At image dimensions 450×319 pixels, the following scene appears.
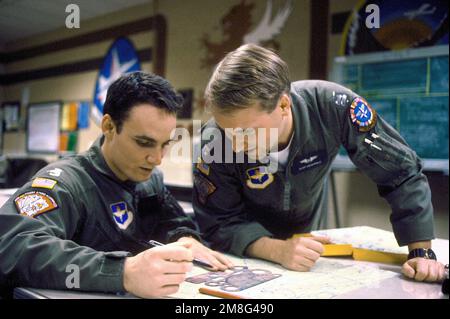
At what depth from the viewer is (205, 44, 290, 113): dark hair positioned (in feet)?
3.03

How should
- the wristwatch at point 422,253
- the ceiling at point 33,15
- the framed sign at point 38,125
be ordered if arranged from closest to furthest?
the ceiling at point 33,15, the wristwatch at point 422,253, the framed sign at point 38,125

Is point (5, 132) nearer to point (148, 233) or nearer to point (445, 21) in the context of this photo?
point (148, 233)

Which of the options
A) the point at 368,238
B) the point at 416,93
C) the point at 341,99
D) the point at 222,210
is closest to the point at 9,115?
the point at 222,210

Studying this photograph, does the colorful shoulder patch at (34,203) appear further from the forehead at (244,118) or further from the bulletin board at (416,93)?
the bulletin board at (416,93)

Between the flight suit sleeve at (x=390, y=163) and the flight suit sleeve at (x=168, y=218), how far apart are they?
0.48 metres

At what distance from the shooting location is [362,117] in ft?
3.59

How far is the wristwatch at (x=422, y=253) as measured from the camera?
38.8 inches

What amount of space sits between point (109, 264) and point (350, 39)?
2.01 meters

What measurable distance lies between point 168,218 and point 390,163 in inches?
24.3

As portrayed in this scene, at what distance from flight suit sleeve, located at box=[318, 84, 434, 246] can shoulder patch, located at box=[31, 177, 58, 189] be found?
0.73 m

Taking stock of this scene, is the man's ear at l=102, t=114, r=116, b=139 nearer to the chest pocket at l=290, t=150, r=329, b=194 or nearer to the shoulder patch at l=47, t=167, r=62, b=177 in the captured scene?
the shoulder patch at l=47, t=167, r=62, b=177

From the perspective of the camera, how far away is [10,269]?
740 mm

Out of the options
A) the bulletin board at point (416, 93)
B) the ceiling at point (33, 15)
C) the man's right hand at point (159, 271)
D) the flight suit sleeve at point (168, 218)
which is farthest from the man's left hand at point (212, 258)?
the bulletin board at point (416, 93)

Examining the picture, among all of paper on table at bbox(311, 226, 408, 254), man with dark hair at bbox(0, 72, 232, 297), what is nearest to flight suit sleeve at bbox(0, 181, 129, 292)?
man with dark hair at bbox(0, 72, 232, 297)
